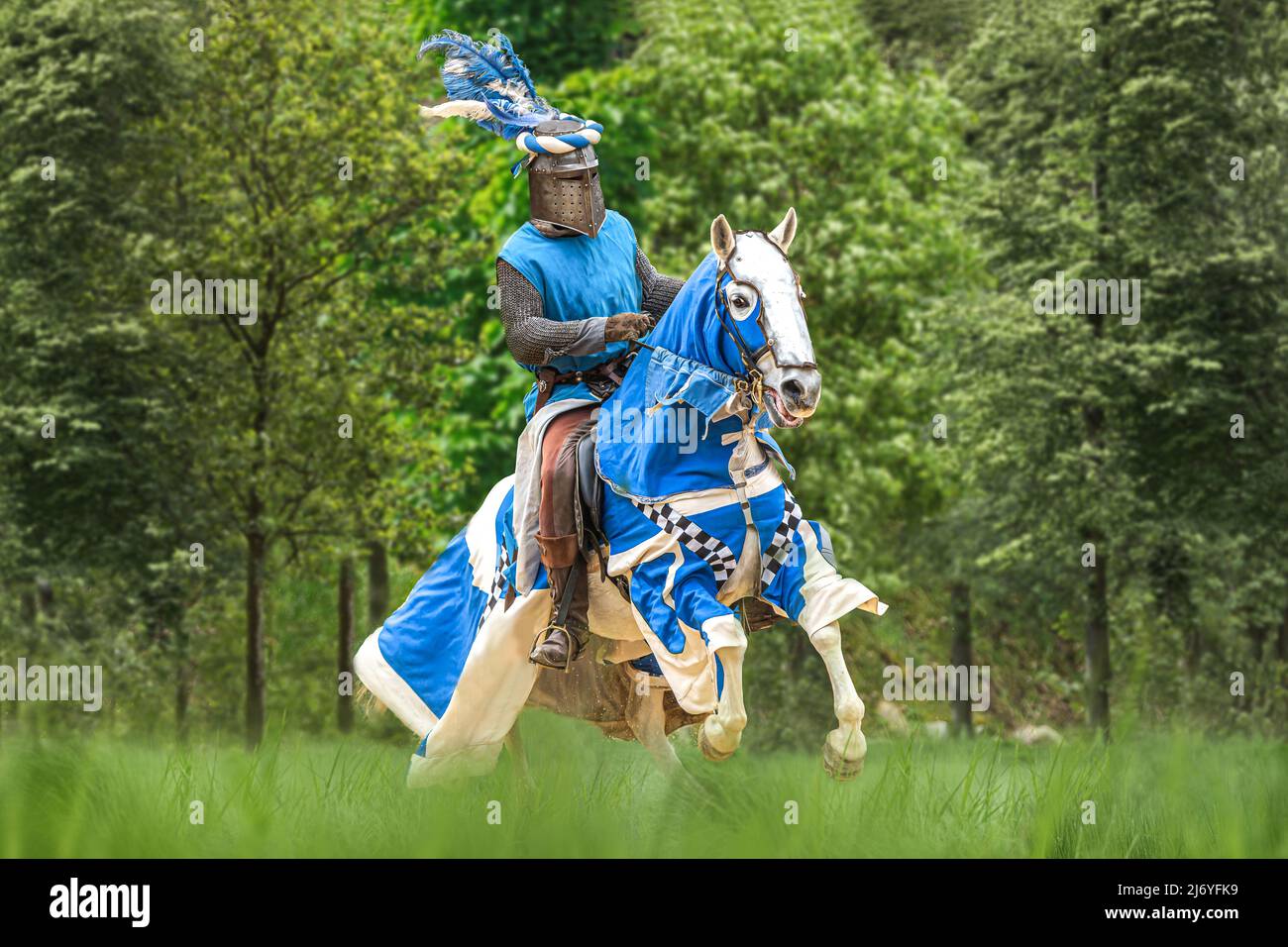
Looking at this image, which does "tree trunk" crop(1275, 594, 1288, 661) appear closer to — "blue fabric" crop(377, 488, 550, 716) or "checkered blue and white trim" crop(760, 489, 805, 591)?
"blue fabric" crop(377, 488, 550, 716)

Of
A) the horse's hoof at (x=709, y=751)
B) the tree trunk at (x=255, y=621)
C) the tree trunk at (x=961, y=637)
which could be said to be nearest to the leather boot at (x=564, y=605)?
the horse's hoof at (x=709, y=751)

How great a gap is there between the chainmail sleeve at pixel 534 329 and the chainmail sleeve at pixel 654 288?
0.86m

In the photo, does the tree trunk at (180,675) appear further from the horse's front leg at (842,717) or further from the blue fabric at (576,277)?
the horse's front leg at (842,717)

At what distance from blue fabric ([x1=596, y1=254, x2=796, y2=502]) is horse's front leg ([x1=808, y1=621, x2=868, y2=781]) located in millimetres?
944

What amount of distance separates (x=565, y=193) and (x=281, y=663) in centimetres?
1858

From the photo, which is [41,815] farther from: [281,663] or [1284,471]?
[281,663]

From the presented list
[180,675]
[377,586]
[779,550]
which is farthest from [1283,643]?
[779,550]

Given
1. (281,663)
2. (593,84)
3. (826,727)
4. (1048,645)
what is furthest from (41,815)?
(1048,645)

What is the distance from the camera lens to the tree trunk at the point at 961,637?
22.7 meters

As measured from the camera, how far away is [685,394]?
852 centimetres

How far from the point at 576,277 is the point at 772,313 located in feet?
5.51

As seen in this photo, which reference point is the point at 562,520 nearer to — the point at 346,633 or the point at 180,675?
the point at 180,675

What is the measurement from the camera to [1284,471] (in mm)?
17891
